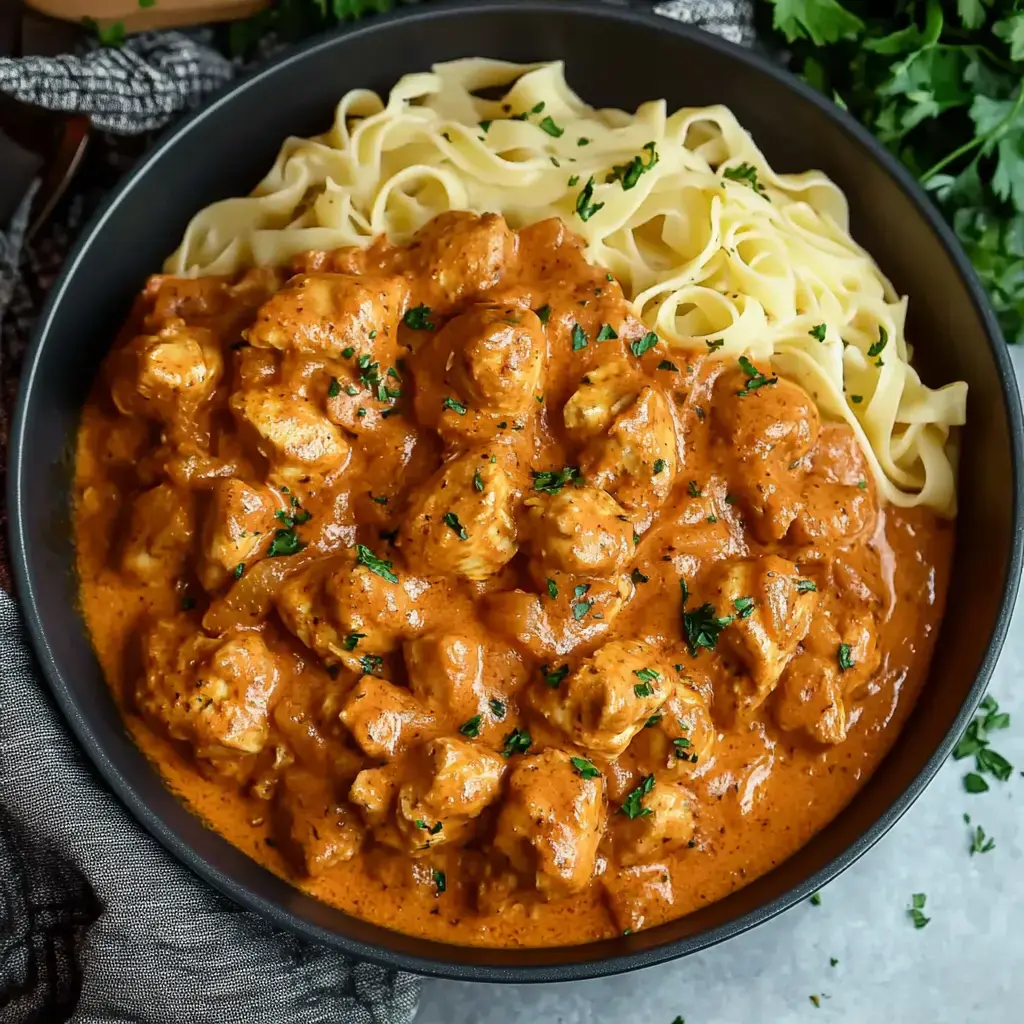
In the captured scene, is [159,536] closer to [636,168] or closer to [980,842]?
[636,168]

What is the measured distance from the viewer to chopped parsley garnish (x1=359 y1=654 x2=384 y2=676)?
4.07 meters

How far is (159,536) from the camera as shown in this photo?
13.6 ft

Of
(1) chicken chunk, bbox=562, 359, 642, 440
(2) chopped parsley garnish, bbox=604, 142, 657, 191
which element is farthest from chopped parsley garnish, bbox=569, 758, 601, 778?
(2) chopped parsley garnish, bbox=604, 142, 657, 191

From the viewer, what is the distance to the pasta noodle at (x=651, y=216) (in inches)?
183

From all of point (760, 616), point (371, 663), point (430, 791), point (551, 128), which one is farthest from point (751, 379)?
point (430, 791)

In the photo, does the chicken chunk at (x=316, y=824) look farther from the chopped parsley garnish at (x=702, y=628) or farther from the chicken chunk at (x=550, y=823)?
the chopped parsley garnish at (x=702, y=628)

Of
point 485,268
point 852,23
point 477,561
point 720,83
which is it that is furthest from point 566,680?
point 852,23

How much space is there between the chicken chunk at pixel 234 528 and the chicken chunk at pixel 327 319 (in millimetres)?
547

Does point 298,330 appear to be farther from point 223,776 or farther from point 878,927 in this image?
point 878,927

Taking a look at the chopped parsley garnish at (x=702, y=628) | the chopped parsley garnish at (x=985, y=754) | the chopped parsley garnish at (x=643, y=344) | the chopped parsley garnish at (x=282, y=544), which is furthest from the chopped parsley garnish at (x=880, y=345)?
the chopped parsley garnish at (x=282, y=544)

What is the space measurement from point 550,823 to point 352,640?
937 mm

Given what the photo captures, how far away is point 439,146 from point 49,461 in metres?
2.06

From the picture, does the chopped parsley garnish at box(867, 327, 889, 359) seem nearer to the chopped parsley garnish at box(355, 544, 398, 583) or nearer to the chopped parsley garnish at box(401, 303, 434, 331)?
the chopped parsley garnish at box(401, 303, 434, 331)

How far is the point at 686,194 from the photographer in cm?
480
